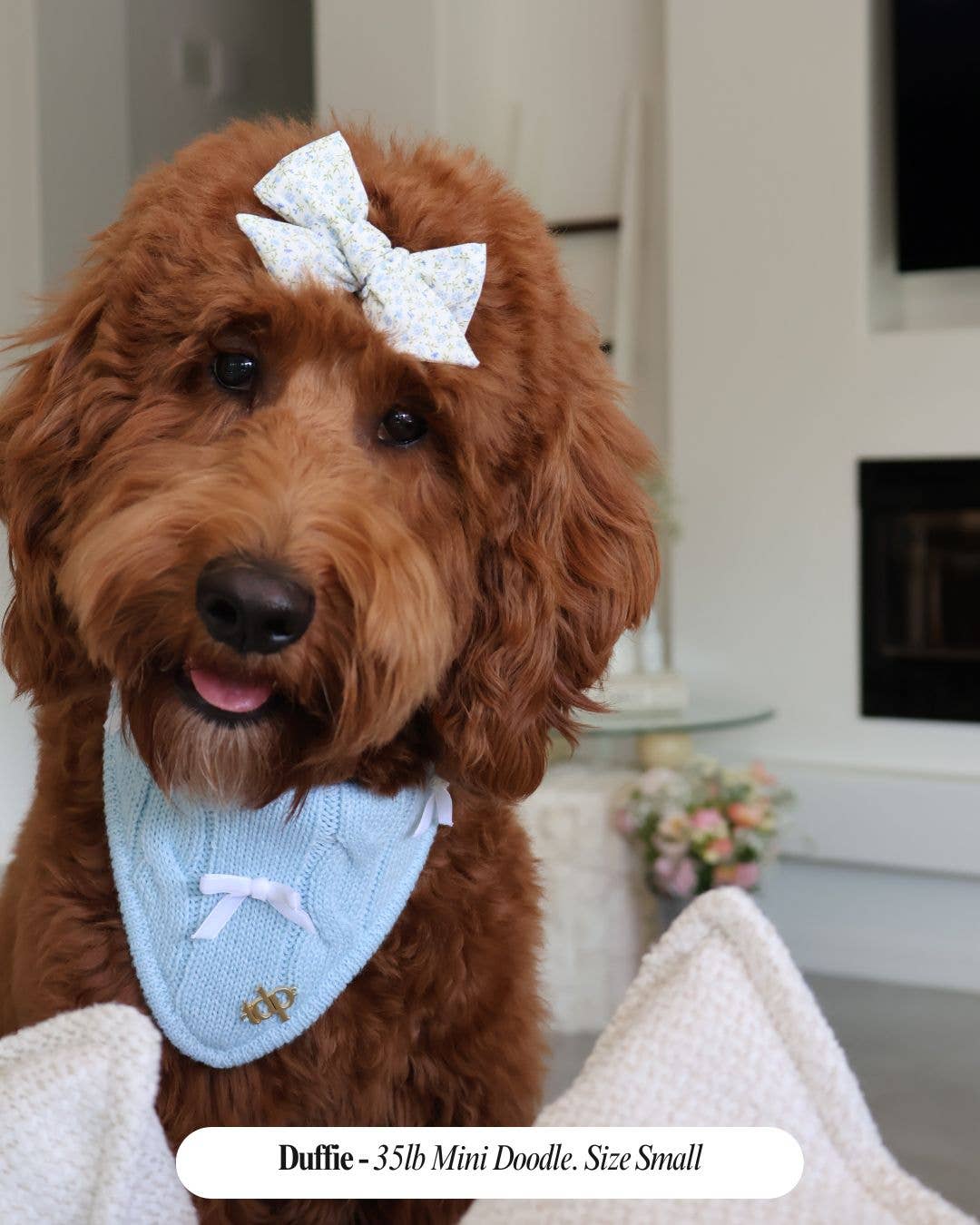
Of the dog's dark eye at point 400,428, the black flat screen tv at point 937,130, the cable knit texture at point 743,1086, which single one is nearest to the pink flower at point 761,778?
the black flat screen tv at point 937,130

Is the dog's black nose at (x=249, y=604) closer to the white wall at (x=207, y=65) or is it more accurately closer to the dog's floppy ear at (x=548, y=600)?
the dog's floppy ear at (x=548, y=600)

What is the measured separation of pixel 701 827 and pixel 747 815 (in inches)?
5.4

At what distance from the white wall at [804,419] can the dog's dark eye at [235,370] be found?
2.53 m

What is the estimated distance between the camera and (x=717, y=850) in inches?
113

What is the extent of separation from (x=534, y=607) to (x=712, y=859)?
1.92 meters

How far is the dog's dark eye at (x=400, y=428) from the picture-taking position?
3.41ft

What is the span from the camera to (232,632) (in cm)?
86

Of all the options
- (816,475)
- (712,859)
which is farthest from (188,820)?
(816,475)

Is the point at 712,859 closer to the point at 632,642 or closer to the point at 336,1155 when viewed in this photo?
the point at 632,642

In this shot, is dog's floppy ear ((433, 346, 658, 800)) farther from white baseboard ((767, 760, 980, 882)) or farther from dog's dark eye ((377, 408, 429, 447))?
white baseboard ((767, 760, 980, 882))

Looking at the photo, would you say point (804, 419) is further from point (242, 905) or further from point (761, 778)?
point (242, 905)

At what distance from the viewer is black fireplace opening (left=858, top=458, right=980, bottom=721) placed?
3.33 metres

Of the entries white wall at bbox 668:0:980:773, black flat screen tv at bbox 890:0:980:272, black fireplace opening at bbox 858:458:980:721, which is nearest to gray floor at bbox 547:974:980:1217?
white wall at bbox 668:0:980:773

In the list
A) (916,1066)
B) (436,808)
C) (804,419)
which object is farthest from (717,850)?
(436,808)
